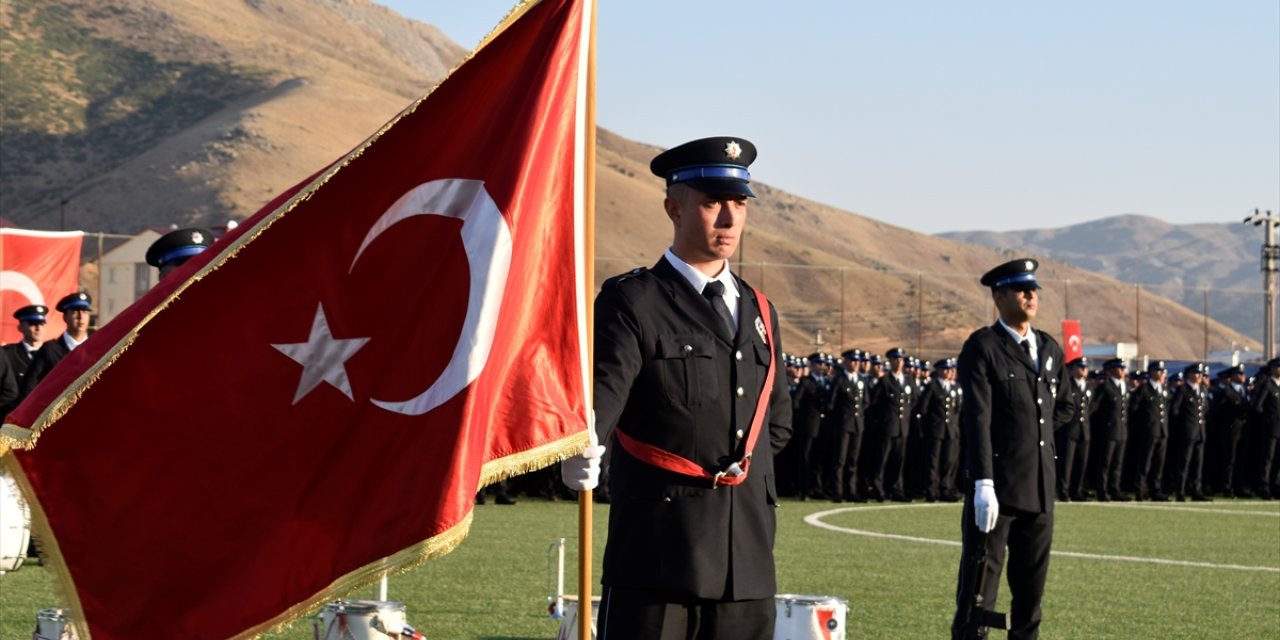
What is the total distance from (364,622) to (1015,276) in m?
3.50

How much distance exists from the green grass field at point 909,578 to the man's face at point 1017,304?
2310 mm

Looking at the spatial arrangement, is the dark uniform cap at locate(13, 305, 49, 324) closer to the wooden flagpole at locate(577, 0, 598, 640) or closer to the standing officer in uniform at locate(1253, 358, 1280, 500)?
the wooden flagpole at locate(577, 0, 598, 640)

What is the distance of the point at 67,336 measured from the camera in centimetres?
1404

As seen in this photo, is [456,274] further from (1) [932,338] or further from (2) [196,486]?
(1) [932,338]

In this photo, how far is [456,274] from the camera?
16.7 feet

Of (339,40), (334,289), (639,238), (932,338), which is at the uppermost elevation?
(339,40)

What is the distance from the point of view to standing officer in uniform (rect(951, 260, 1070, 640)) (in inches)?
347

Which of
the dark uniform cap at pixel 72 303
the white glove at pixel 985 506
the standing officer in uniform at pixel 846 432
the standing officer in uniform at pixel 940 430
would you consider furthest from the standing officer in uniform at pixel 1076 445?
the white glove at pixel 985 506

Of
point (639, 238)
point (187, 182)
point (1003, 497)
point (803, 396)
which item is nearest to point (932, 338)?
point (639, 238)

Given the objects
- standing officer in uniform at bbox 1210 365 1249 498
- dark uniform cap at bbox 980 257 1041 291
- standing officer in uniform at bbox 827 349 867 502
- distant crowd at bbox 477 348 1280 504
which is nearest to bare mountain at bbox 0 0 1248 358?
standing officer in uniform at bbox 1210 365 1249 498

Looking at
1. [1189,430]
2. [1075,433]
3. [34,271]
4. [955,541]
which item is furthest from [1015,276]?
[1189,430]

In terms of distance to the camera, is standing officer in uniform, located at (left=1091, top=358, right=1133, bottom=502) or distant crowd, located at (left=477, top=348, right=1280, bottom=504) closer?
distant crowd, located at (left=477, top=348, right=1280, bottom=504)

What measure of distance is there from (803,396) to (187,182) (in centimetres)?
9146

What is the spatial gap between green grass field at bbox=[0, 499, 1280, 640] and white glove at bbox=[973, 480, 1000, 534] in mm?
2016
